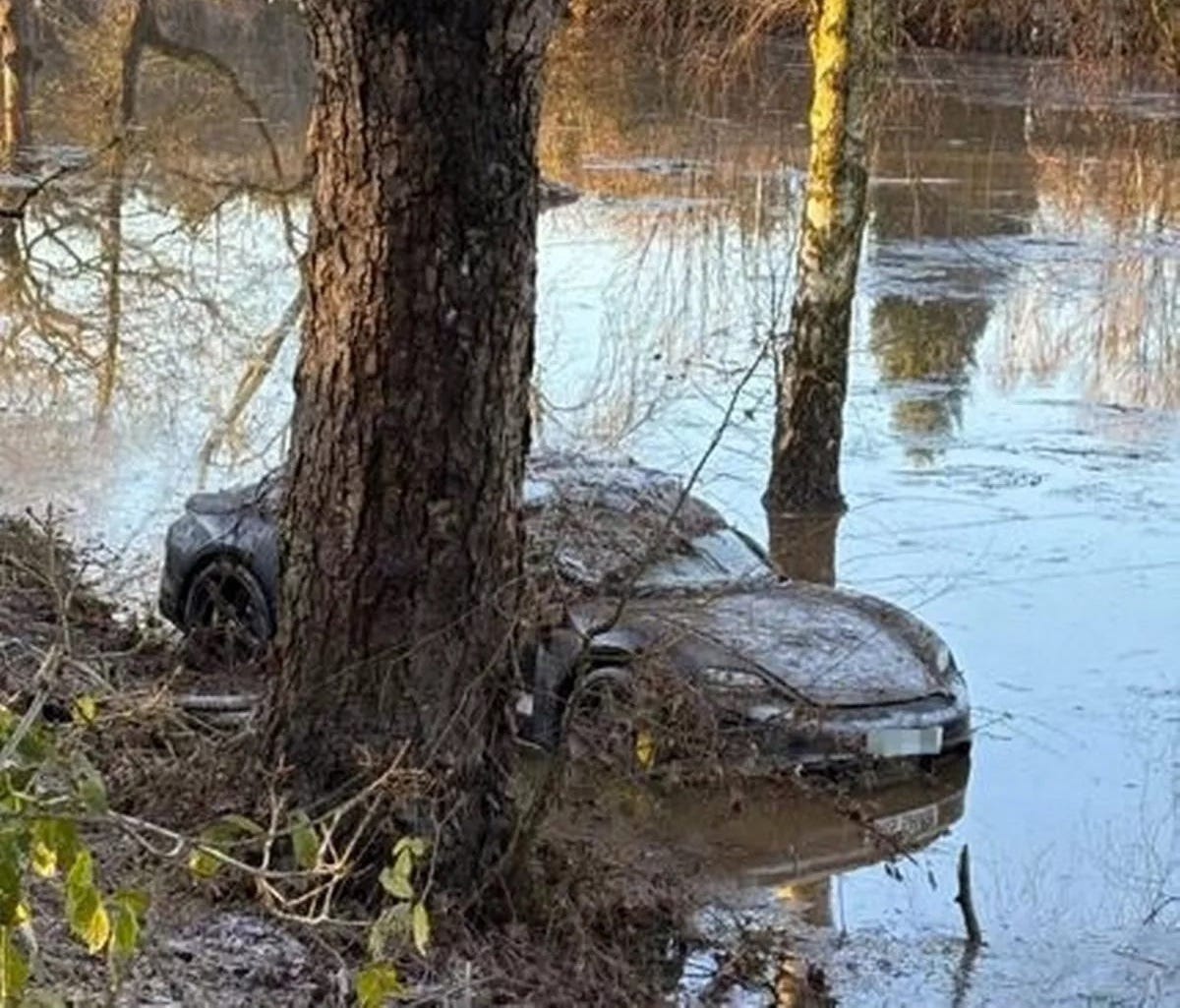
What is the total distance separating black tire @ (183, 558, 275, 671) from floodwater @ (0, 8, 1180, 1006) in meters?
1.31

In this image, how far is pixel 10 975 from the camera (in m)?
2.84

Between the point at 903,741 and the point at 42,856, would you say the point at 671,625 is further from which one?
the point at 42,856

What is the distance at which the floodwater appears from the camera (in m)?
9.84

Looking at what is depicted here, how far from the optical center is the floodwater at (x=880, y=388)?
32.3 feet

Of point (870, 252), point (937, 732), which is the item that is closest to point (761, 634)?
point (937, 732)

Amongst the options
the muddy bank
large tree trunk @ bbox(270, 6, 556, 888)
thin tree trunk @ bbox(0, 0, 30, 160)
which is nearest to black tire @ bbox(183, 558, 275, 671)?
the muddy bank

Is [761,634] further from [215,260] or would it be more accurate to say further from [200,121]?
[200,121]

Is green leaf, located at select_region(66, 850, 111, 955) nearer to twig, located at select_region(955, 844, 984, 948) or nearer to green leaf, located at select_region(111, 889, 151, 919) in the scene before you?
green leaf, located at select_region(111, 889, 151, 919)

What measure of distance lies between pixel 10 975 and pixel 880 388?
61.1ft

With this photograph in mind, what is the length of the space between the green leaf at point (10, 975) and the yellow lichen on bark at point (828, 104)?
45.6 ft

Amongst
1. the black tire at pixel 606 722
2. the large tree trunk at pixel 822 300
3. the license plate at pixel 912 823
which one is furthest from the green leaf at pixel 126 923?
the large tree trunk at pixel 822 300

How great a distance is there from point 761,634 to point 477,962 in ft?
13.2

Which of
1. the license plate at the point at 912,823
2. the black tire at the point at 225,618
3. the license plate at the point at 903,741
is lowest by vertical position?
the license plate at the point at 912,823

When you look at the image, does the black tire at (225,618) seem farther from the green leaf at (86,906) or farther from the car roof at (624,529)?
the green leaf at (86,906)
